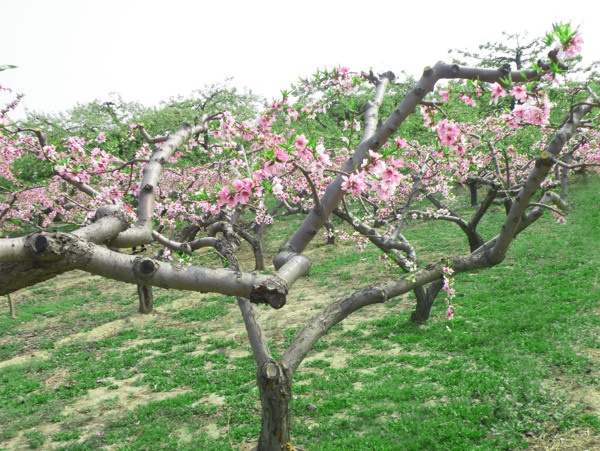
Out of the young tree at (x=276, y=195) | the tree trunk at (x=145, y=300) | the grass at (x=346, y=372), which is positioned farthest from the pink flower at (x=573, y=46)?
the tree trunk at (x=145, y=300)

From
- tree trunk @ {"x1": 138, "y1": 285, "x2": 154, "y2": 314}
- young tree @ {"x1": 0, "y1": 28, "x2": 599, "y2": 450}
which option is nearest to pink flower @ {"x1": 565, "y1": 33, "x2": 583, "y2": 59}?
young tree @ {"x1": 0, "y1": 28, "x2": 599, "y2": 450}

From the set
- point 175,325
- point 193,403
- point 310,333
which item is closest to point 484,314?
point 310,333

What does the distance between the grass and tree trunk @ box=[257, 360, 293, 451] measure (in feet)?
3.50

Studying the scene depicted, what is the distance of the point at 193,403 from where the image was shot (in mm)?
6434

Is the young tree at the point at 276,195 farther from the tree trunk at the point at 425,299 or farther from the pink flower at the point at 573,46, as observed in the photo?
the tree trunk at the point at 425,299

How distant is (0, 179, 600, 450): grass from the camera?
5.01m

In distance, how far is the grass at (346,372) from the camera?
501 centimetres

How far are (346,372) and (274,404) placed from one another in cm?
308

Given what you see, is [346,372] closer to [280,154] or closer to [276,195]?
[276,195]

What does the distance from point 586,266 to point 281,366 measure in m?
9.80

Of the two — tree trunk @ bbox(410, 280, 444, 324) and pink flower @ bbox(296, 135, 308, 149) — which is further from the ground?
pink flower @ bbox(296, 135, 308, 149)

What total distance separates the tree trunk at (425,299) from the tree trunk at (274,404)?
4822 millimetres

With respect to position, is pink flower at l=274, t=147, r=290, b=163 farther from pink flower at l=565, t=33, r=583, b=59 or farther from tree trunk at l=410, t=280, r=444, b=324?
tree trunk at l=410, t=280, r=444, b=324

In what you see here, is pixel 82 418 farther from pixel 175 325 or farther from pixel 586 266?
pixel 586 266
